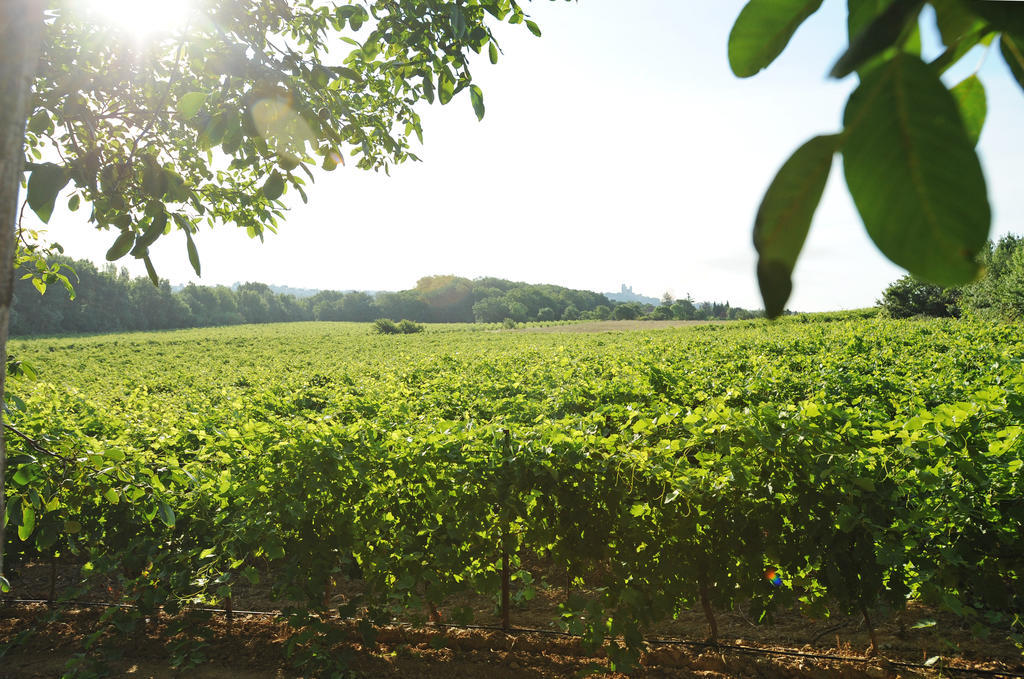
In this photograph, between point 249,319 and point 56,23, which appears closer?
point 56,23

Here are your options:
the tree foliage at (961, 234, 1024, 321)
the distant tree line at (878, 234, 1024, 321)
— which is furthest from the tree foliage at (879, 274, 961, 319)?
the tree foliage at (961, 234, 1024, 321)

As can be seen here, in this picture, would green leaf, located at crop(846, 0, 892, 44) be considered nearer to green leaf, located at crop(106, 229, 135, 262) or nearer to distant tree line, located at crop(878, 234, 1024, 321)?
green leaf, located at crop(106, 229, 135, 262)

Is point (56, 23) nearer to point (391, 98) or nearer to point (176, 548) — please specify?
point (391, 98)

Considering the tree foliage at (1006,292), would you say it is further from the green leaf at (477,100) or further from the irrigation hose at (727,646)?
the green leaf at (477,100)

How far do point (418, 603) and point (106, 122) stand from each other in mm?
3622

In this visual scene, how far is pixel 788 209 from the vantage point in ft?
1.12

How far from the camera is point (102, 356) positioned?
31.5 metres

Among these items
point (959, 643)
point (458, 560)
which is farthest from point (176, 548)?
point (959, 643)

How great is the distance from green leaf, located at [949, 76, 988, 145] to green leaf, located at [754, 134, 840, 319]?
205 mm

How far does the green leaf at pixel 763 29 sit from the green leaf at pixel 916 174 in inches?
4.8

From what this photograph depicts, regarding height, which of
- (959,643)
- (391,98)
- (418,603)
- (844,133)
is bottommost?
(959,643)

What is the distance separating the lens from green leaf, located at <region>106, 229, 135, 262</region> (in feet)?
5.05

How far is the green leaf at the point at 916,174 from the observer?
0.96ft

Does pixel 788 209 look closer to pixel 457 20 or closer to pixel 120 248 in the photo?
pixel 457 20
